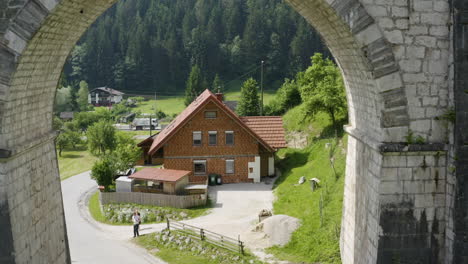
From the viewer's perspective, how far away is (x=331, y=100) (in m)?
28.7

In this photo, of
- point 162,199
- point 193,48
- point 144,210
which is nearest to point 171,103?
point 193,48

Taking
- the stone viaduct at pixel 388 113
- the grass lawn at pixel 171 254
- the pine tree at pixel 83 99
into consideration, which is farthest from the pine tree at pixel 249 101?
the stone viaduct at pixel 388 113

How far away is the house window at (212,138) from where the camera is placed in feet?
90.9

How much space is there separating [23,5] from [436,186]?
8.12 m

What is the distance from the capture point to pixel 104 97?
85.4 meters

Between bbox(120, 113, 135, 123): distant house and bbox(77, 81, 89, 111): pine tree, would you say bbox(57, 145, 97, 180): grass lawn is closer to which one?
bbox(120, 113, 135, 123): distant house

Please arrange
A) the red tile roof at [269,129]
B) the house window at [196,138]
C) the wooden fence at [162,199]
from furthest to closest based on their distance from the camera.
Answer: the red tile roof at [269,129]
the house window at [196,138]
the wooden fence at [162,199]

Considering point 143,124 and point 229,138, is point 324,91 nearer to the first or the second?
point 229,138

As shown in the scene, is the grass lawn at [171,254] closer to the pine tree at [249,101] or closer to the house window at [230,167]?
the house window at [230,167]

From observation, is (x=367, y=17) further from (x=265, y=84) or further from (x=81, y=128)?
(x=265, y=84)

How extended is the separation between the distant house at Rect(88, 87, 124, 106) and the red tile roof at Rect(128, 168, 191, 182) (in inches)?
2393

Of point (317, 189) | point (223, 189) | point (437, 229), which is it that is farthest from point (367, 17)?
point (223, 189)

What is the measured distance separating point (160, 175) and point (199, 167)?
3661 mm

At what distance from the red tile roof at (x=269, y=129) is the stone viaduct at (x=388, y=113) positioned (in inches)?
749
